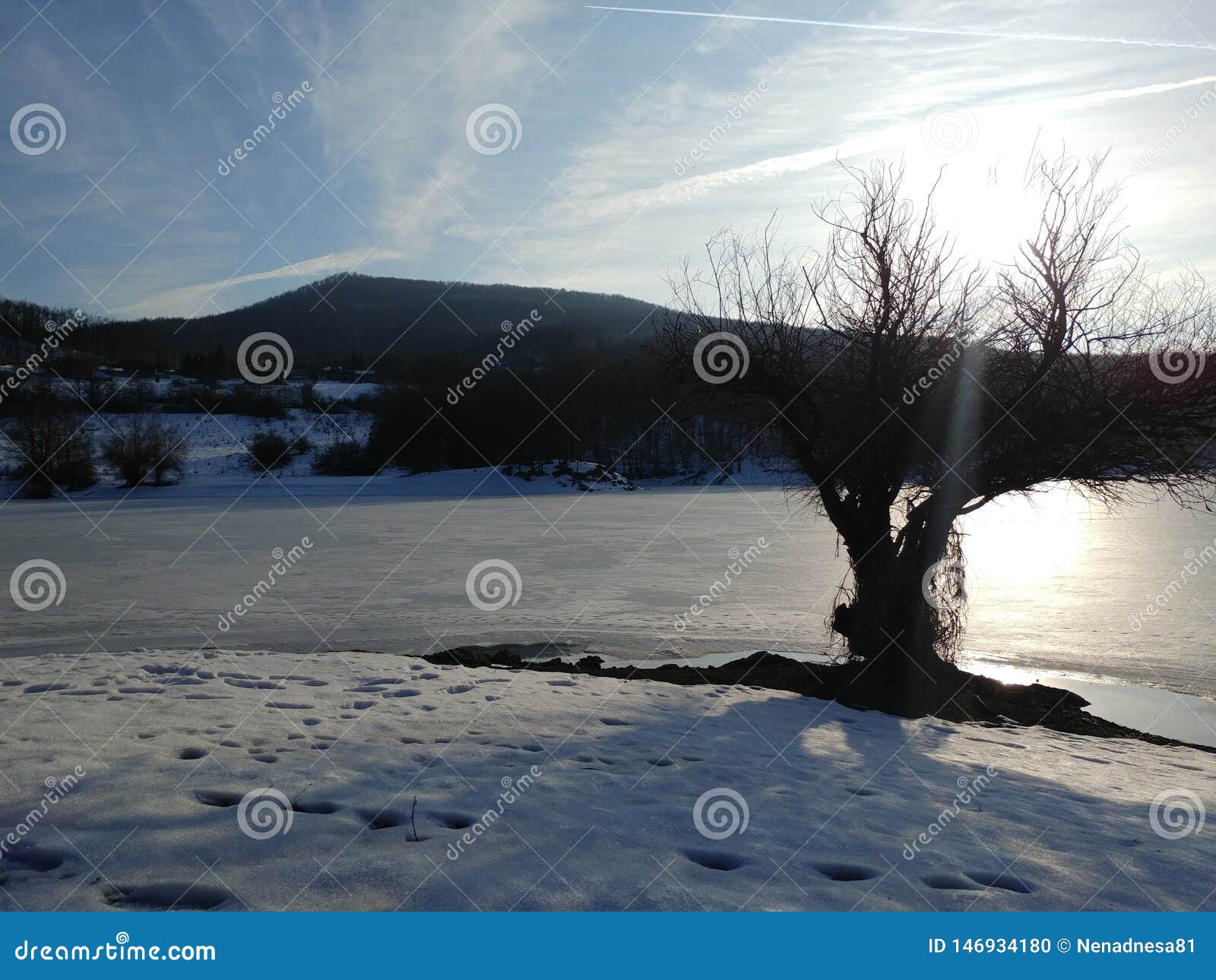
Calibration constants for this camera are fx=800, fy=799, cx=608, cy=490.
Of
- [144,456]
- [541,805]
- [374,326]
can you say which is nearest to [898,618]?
[541,805]

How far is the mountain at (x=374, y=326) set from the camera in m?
115

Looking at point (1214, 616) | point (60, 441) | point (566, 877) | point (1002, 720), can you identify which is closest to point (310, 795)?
point (566, 877)

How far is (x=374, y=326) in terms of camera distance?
148 m

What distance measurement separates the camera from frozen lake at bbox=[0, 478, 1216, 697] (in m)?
11.6

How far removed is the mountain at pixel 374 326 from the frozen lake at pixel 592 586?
257 ft

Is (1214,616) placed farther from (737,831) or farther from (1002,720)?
(737,831)

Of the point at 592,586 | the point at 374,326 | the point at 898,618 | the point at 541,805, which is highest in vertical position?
the point at 374,326

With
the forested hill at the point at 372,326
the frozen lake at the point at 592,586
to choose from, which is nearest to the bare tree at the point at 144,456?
the frozen lake at the point at 592,586

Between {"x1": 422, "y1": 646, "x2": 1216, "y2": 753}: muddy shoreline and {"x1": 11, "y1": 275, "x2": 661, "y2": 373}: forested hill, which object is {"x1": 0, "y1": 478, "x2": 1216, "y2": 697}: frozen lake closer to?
{"x1": 422, "y1": 646, "x2": 1216, "y2": 753}: muddy shoreline

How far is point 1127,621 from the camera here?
13375 millimetres

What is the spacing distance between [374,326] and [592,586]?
142 metres

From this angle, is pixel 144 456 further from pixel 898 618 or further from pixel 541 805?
pixel 541 805

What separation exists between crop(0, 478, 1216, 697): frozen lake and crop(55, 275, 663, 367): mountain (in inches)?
3088

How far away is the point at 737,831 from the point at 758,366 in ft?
20.0
